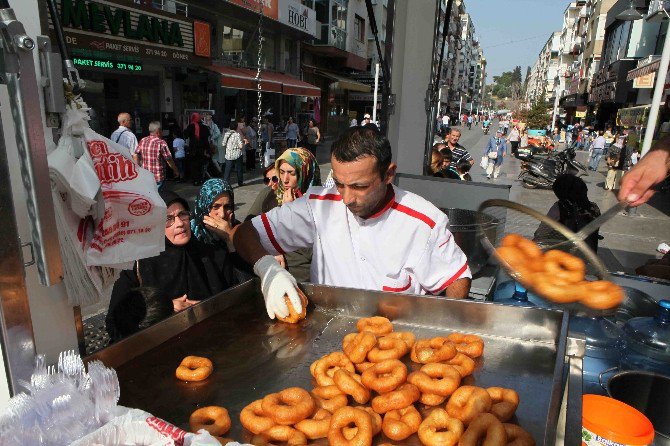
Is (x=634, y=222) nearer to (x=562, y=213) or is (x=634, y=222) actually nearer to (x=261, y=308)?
(x=562, y=213)

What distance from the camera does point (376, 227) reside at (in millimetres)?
2689

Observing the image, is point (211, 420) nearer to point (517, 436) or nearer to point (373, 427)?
point (373, 427)

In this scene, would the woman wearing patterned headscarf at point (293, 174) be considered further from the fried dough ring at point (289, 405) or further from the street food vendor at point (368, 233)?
the fried dough ring at point (289, 405)

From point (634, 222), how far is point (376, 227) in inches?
439

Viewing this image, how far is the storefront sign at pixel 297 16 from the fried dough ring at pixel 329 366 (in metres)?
23.2

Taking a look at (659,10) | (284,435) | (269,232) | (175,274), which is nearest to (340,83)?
(659,10)

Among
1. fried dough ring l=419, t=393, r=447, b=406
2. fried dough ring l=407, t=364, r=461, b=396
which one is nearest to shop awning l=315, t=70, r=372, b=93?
fried dough ring l=407, t=364, r=461, b=396

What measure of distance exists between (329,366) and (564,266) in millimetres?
1242

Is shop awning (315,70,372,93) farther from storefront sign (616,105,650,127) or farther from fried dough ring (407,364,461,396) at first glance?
fried dough ring (407,364,461,396)

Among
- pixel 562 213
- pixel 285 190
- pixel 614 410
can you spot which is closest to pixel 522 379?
pixel 614 410

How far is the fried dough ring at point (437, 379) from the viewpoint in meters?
1.69

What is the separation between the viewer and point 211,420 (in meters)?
1.55

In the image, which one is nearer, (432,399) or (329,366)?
(432,399)

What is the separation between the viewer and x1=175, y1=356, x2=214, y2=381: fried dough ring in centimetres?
175
